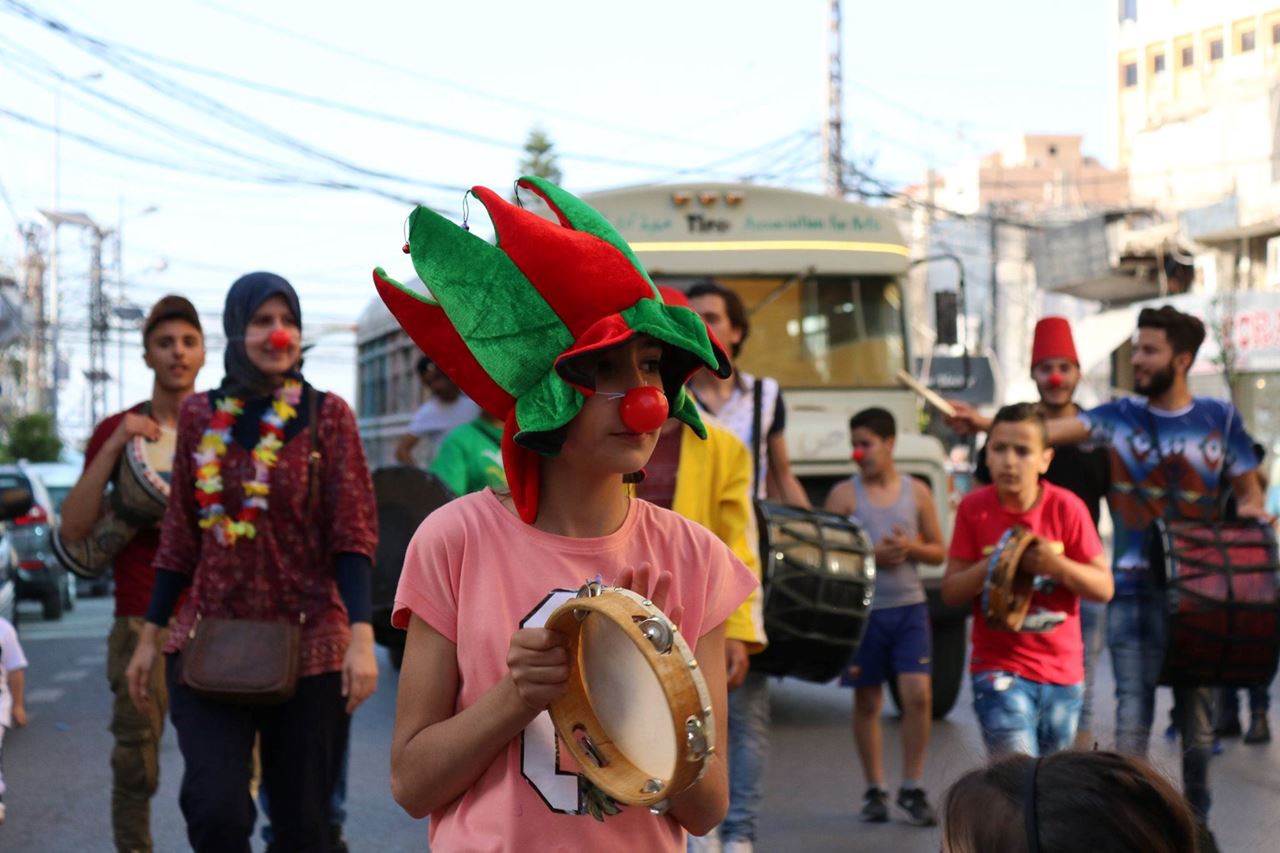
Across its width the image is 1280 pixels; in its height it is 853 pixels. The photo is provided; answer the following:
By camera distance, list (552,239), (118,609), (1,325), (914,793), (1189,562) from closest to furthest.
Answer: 1. (552,239)
2. (118,609)
3. (1189,562)
4. (914,793)
5. (1,325)

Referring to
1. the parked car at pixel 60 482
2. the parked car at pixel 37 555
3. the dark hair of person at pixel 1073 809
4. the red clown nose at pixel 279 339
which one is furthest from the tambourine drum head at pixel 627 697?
the parked car at pixel 60 482

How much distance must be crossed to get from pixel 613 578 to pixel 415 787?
46cm

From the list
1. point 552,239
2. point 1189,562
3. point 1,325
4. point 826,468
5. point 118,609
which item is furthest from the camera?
point 1,325

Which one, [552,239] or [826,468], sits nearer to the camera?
[552,239]

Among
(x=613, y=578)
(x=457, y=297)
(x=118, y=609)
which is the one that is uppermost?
(x=457, y=297)

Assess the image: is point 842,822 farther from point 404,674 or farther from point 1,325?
point 1,325

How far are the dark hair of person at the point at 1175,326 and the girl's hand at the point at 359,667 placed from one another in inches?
132

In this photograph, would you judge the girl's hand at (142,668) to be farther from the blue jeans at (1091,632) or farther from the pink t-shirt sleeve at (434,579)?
the blue jeans at (1091,632)

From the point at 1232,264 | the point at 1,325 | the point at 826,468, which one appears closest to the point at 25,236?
the point at 1,325

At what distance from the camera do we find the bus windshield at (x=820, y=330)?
440 inches

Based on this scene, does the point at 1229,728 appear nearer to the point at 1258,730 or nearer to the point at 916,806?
the point at 1258,730

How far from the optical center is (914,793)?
24.7 feet

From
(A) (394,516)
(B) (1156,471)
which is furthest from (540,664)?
(A) (394,516)

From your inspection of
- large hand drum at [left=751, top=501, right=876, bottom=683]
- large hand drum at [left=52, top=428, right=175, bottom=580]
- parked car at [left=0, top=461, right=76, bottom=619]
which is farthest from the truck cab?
parked car at [left=0, top=461, right=76, bottom=619]
